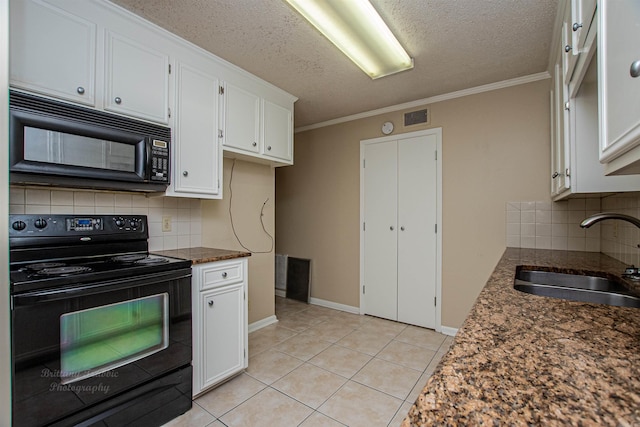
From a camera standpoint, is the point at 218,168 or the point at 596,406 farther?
the point at 218,168

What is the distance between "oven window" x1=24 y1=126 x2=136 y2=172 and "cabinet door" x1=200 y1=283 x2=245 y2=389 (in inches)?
38.3

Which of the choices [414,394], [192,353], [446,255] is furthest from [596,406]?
[446,255]

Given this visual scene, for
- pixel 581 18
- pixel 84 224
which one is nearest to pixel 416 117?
pixel 581 18

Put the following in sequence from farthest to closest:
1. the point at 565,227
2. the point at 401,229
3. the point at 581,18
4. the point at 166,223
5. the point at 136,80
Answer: the point at 401,229 < the point at 565,227 < the point at 166,223 < the point at 136,80 < the point at 581,18

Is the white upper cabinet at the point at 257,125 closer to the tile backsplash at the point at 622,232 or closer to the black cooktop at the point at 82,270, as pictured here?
the black cooktop at the point at 82,270

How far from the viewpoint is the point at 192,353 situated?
6.06 feet

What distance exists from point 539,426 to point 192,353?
1886mm

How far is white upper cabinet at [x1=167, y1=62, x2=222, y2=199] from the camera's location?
210 cm

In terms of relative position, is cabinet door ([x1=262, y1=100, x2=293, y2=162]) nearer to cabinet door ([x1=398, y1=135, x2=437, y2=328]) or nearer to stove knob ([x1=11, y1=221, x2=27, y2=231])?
cabinet door ([x1=398, y1=135, x2=437, y2=328])

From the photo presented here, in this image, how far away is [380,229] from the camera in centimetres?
346

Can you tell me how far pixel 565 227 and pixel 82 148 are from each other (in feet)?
11.4

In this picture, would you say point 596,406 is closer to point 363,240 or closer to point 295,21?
point 295,21

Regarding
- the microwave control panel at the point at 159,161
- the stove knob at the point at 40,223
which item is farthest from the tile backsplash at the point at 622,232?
the stove knob at the point at 40,223

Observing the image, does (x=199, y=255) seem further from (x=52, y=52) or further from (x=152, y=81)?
(x=52, y=52)
